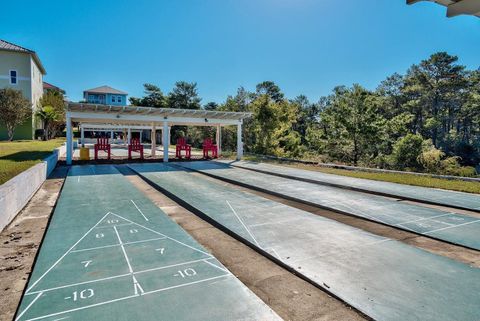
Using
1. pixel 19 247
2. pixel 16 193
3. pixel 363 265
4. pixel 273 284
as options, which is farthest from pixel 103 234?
pixel 363 265

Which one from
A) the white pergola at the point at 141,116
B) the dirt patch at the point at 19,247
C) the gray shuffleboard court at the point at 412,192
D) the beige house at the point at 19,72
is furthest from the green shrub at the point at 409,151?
the beige house at the point at 19,72

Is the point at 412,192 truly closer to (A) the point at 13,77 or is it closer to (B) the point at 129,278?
(B) the point at 129,278

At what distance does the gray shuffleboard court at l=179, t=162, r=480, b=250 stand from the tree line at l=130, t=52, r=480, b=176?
1038cm

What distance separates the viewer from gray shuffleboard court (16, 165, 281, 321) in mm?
3113

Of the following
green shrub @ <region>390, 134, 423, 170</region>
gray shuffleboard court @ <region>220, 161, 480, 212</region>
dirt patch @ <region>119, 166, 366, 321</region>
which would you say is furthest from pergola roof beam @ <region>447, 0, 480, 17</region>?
green shrub @ <region>390, 134, 423, 170</region>

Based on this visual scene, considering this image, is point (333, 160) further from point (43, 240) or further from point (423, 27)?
point (43, 240)

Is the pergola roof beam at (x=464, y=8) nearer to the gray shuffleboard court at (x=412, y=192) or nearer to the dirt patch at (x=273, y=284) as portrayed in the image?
the dirt patch at (x=273, y=284)

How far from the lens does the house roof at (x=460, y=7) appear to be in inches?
103

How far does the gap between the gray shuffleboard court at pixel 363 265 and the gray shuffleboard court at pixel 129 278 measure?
3.64 feet

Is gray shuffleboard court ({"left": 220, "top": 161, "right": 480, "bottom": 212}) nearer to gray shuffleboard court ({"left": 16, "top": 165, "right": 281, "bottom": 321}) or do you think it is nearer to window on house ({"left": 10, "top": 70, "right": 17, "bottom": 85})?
gray shuffleboard court ({"left": 16, "top": 165, "right": 281, "bottom": 321})

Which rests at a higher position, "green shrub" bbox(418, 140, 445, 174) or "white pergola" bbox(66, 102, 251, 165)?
"white pergola" bbox(66, 102, 251, 165)

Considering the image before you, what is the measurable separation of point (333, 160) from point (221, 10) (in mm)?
13312

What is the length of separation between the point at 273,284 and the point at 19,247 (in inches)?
176

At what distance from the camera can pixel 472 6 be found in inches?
104
